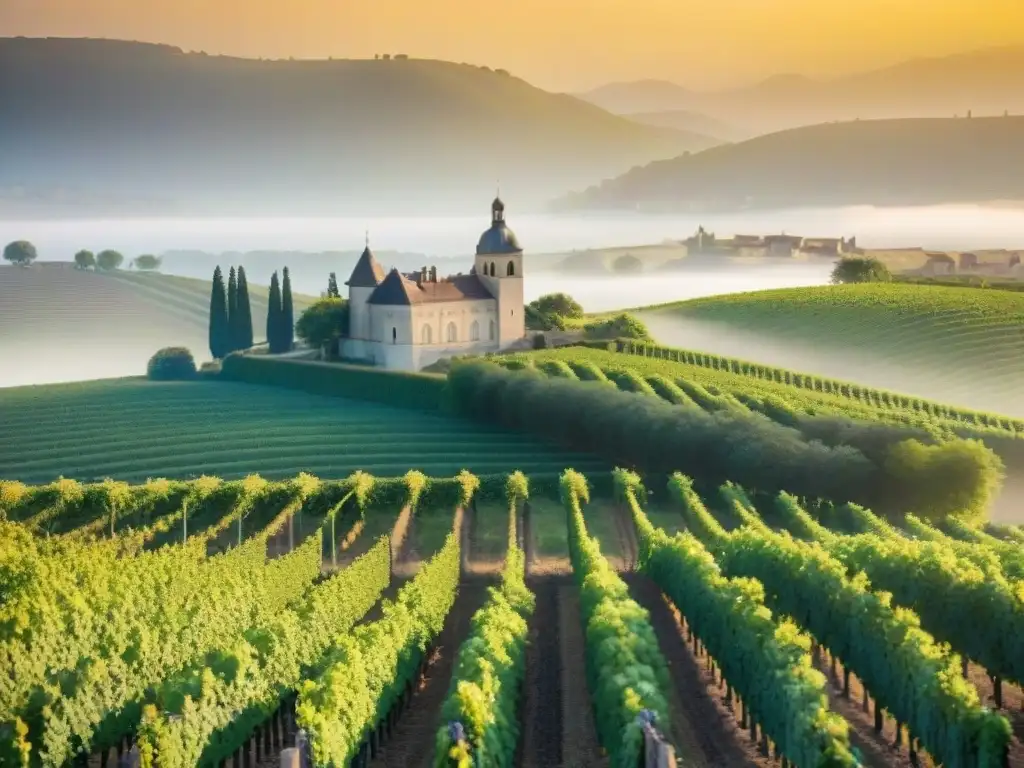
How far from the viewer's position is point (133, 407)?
61.1 m

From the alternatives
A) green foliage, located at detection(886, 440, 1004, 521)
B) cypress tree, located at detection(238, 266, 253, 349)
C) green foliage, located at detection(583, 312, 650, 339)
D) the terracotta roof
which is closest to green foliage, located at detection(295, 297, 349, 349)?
the terracotta roof

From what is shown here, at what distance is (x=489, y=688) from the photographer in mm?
18906

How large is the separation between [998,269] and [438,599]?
70.3 metres

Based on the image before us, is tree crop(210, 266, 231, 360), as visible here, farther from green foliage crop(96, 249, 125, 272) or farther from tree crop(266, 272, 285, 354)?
green foliage crop(96, 249, 125, 272)

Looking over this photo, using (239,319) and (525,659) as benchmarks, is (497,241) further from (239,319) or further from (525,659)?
(525,659)

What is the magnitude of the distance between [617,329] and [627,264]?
29.5 metres

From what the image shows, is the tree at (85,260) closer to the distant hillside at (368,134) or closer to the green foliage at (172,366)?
the distant hillside at (368,134)

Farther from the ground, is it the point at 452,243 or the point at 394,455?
the point at 452,243

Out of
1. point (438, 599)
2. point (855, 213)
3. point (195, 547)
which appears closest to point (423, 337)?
point (195, 547)

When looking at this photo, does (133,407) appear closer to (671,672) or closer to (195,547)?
(195,547)

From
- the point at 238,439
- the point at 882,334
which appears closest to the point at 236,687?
the point at 238,439

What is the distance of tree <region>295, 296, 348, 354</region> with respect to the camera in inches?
2753

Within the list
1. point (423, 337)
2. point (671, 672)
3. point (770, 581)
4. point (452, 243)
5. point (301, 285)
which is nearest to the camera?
point (671, 672)

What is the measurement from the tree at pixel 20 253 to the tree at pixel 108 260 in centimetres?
609
